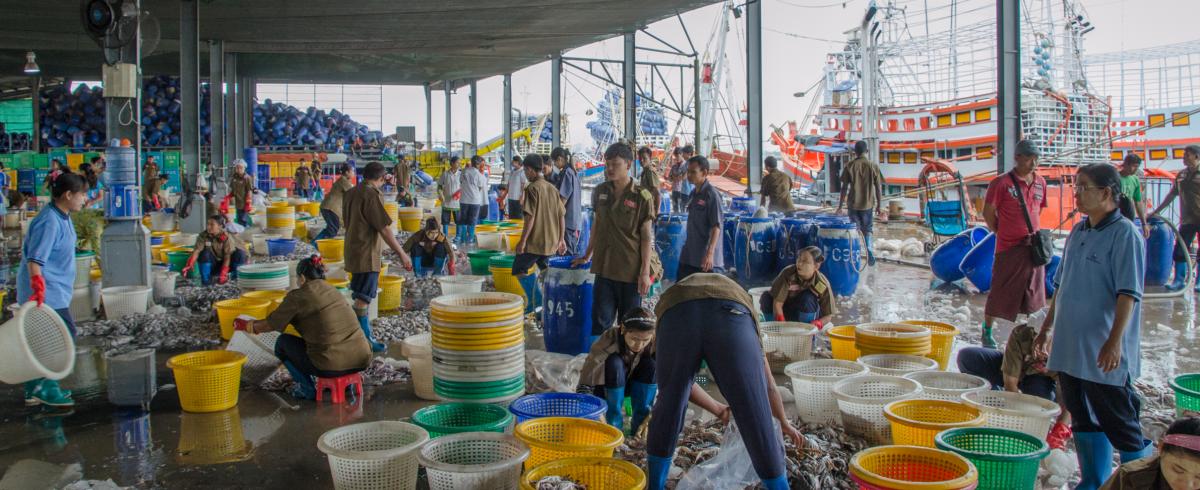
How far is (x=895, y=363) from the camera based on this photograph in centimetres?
580

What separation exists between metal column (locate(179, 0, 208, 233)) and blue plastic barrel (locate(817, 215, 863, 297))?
1097 centimetres

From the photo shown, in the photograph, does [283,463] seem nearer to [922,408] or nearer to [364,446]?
[364,446]

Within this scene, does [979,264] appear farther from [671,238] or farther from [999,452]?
[999,452]

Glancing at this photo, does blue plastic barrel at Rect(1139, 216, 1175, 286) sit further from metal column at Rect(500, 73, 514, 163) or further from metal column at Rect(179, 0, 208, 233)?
metal column at Rect(500, 73, 514, 163)

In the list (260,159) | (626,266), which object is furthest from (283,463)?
(260,159)

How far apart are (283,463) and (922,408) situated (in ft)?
11.1

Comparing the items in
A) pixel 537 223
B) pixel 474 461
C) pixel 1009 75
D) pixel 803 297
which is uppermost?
pixel 1009 75

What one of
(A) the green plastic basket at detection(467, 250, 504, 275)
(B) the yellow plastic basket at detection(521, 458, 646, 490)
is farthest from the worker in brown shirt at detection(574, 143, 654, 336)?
(A) the green plastic basket at detection(467, 250, 504, 275)

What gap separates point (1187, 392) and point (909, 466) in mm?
1965

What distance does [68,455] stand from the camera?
5.07 m

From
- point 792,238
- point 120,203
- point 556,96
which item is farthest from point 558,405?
point 556,96

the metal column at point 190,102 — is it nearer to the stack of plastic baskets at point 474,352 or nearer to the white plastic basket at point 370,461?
the stack of plastic baskets at point 474,352

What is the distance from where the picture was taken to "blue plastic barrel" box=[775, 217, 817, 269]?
1025 cm

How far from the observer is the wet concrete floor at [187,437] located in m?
4.73
